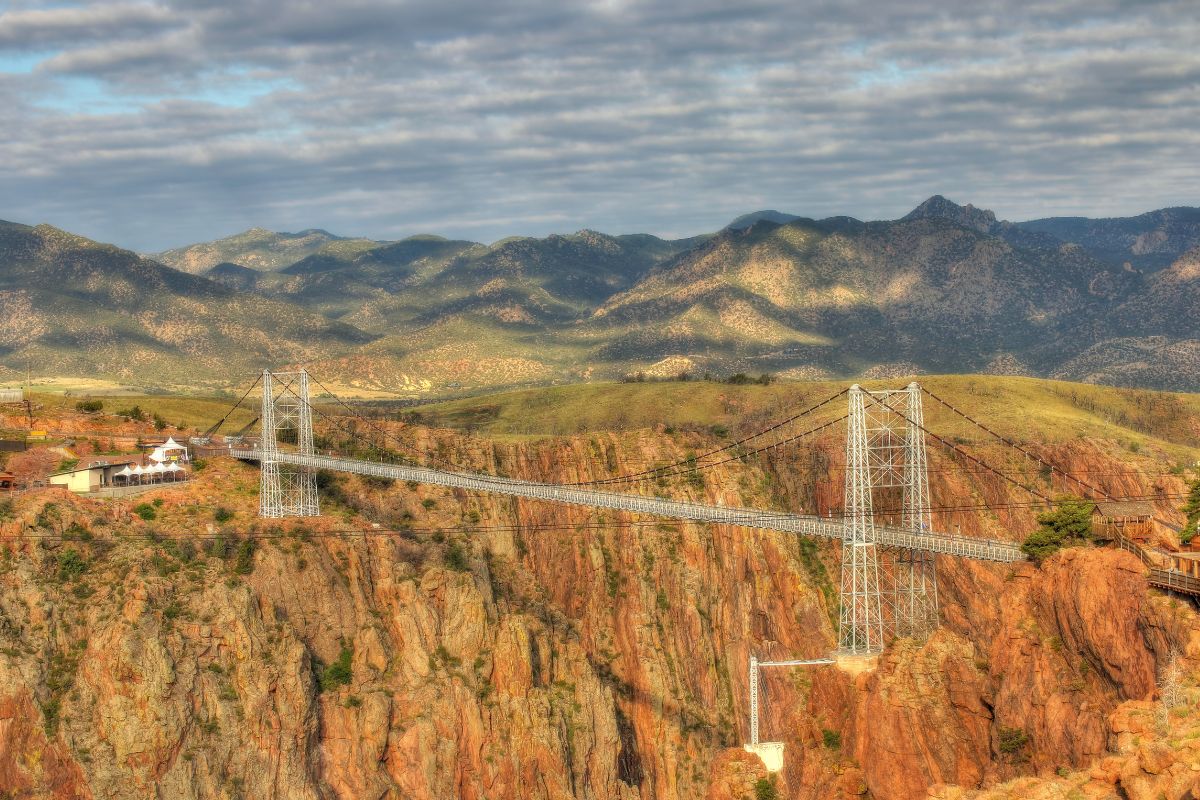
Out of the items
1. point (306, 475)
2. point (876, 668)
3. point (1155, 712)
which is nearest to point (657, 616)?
point (306, 475)

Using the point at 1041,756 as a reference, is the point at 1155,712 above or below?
above

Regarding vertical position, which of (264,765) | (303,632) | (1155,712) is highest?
(1155,712)

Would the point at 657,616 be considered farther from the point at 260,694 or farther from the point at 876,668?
the point at 876,668

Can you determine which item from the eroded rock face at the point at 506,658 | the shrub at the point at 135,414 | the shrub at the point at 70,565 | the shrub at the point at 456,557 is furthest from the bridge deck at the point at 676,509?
the shrub at the point at 70,565

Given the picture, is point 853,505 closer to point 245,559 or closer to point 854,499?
point 854,499

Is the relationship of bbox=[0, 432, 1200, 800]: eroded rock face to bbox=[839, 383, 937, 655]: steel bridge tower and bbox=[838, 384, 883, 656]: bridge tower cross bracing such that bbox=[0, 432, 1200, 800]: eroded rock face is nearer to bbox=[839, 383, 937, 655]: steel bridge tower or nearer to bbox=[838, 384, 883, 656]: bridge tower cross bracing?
bbox=[839, 383, 937, 655]: steel bridge tower

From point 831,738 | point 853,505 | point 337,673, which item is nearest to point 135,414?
point 337,673
